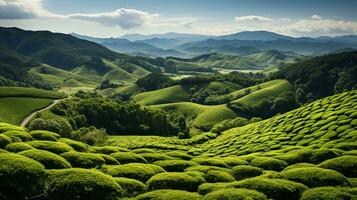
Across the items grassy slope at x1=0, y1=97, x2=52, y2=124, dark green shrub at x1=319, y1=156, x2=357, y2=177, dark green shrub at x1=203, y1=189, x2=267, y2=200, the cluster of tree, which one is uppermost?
dark green shrub at x1=203, y1=189, x2=267, y2=200

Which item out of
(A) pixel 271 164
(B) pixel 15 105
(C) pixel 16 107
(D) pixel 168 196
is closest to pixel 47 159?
(D) pixel 168 196

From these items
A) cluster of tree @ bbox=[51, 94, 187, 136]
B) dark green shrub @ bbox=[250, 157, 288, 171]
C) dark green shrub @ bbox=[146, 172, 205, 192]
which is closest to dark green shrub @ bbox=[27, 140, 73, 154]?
dark green shrub @ bbox=[146, 172, 205, 192]

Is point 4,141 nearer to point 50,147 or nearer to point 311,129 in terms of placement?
point 50,147

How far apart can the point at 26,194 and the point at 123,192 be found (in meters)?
7.11

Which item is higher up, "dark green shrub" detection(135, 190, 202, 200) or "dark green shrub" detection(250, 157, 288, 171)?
"dark green shrub" detection(135, 190, 202, 200)

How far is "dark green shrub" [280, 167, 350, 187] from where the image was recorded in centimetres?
3041

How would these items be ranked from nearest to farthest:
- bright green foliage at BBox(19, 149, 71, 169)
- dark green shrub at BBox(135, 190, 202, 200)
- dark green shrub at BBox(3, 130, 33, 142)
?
dark green shrub at BBox(135, 190, 202, 200), bright green foliage at BBox(19, 149, 71, 169), dark green shrub at BBox(3, 130, 33, 142)

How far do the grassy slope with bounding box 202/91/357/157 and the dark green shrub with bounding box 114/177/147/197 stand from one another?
40350 mm

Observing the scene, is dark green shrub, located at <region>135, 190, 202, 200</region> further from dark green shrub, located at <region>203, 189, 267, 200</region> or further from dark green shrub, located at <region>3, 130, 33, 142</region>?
dark green shrub, located at <region>3, 130, 33, 142</region>

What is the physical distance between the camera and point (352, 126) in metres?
64.8

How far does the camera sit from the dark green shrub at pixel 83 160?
112ft

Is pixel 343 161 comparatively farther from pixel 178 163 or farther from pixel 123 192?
pixel 123 192

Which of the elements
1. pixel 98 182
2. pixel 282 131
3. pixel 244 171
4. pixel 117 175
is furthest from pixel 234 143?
pixel 98 182

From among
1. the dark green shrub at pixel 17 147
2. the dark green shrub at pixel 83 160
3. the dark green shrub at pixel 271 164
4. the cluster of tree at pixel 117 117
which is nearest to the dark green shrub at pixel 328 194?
the dark green shrub at pixel 271 164
